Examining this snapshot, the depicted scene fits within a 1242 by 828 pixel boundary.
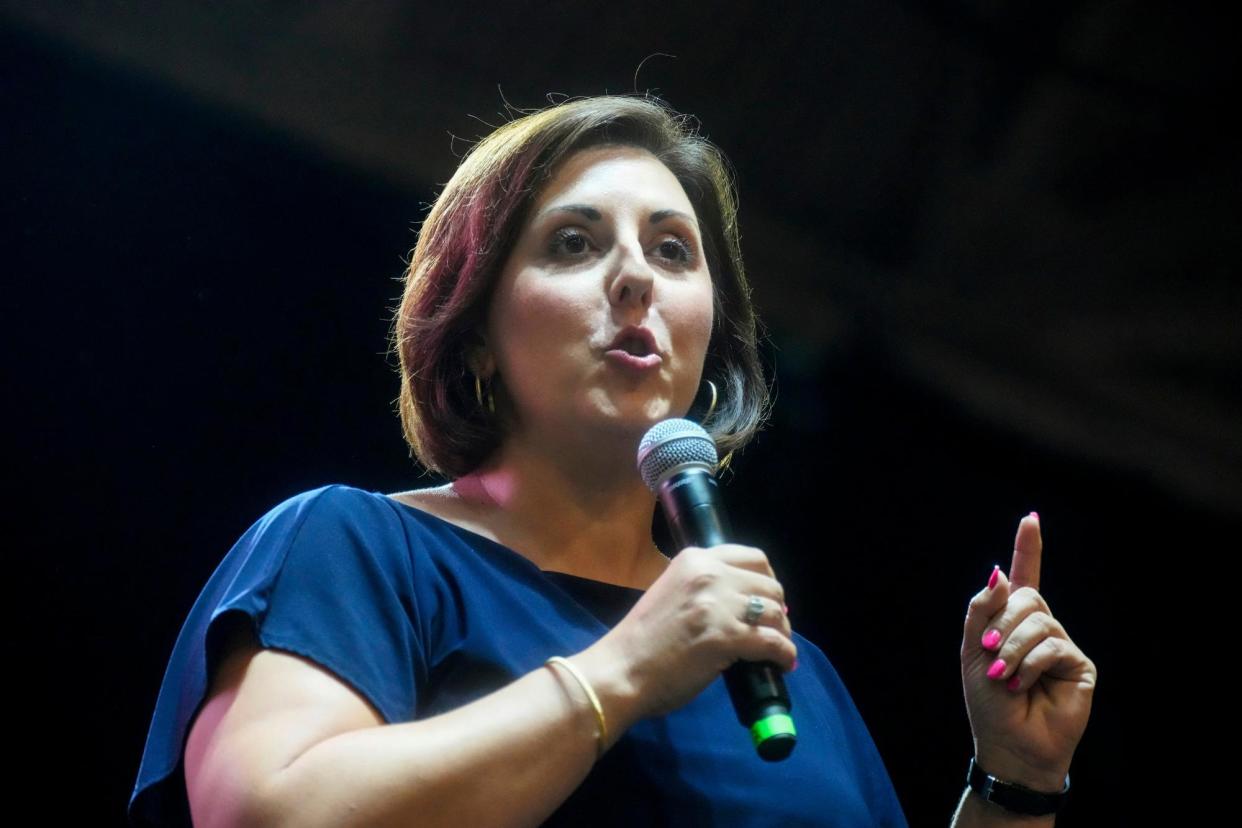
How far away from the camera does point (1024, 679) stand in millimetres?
1530

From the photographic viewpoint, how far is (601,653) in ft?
3.72

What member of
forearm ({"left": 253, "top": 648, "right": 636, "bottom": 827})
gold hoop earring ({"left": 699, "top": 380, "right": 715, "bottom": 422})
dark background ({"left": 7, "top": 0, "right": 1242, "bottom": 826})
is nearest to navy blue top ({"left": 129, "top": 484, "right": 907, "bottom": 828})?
forearm ({"left": 253, "top": 648, "right": 636, "bottom": 827})

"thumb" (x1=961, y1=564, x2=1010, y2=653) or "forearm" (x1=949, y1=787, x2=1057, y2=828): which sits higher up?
"thumb" (x1=961, y1=564, x2=1010, y2=653)

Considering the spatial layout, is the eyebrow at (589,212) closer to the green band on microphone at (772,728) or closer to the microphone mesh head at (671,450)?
the microphone mesh head at (671,450)

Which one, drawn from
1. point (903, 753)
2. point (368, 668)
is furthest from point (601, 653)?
point (903, 753)

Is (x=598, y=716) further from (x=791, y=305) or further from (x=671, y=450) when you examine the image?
(x=791, y=305)

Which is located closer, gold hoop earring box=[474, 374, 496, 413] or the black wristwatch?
the black wristwatch

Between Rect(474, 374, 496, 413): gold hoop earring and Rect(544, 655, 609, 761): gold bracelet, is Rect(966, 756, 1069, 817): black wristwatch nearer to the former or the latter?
Rect(544, 655, 609, 761): gold bracelet

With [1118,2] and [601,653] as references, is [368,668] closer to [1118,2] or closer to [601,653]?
[601,653]

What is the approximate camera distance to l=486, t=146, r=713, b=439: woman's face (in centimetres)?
152

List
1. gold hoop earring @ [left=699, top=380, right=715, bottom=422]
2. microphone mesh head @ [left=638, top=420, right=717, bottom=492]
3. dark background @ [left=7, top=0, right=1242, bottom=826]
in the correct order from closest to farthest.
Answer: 1. microphone mesh head @ [left=638, top=420, right=717, bottom=492]
2. gold hoop earring @ [left=699, top=380, right=715, bottom=422]
3. dark background @ [left=7, top=0, right=1242, bottom=826]

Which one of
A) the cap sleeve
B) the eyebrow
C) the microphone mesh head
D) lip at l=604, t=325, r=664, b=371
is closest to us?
the cap sleeve

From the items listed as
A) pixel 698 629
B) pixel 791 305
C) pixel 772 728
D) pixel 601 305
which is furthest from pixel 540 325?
pixel 791 305

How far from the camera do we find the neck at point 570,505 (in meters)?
1.57
